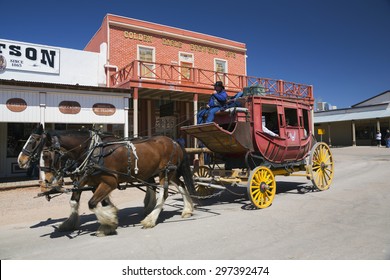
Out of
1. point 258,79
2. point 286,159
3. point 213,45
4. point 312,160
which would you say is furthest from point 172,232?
point 213,45

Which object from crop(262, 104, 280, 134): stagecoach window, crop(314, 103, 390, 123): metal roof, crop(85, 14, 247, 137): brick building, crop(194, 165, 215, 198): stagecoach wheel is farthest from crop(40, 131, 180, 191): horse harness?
crop(314, 103, 390, 123): metal roof

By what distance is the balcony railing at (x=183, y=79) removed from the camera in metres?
13.4

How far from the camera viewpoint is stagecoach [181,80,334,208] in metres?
Result: 6.65

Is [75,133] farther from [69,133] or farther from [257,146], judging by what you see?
[257,146]

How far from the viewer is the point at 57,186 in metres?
4.87

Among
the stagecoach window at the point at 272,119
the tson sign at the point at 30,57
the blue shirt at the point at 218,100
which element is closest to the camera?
the blue shirt at the point at 218,100

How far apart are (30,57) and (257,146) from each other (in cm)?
1125

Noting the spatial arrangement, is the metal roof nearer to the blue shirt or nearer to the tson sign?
the blue shirt

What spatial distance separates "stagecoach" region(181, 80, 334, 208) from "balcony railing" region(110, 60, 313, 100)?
448 centimetres

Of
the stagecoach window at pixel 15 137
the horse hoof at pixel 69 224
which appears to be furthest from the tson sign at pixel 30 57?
the horse hoof at pixel 69 224

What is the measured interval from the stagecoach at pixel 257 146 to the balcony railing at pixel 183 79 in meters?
4.48

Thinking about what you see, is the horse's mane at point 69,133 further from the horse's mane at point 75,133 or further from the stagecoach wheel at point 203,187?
the stagecoach wheel at point 203,187

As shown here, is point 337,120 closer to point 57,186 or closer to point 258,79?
point 258,79

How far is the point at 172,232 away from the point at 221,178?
209 cm
